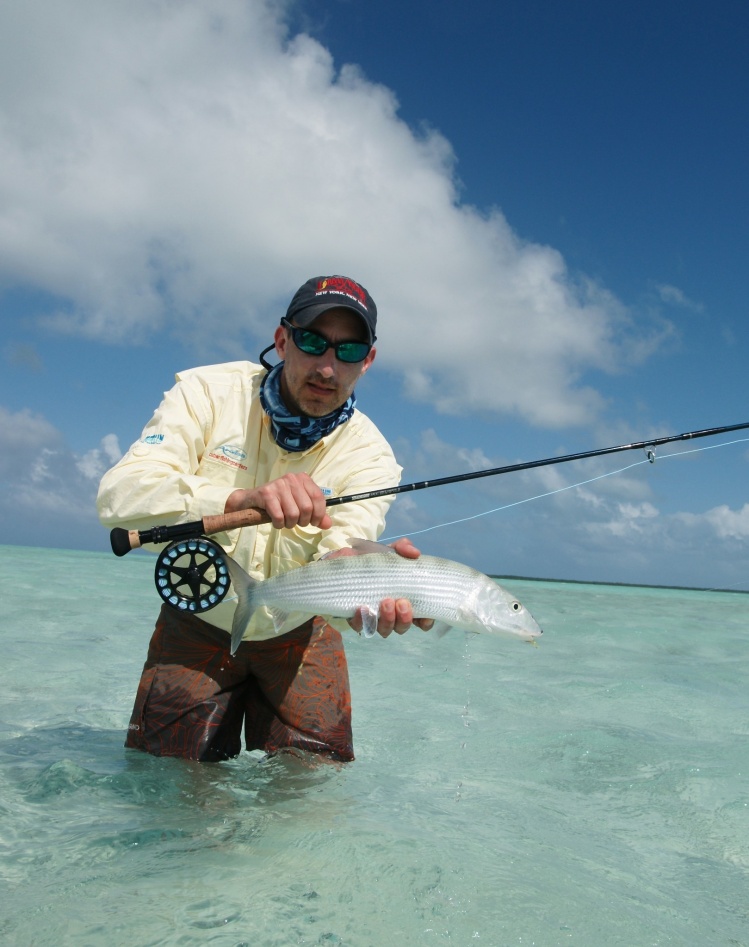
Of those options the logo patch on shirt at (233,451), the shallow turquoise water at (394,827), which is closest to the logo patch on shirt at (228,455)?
the logo patch on shirt at (233,451)

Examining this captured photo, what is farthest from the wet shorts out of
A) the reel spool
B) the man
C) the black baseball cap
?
the black baseball cap

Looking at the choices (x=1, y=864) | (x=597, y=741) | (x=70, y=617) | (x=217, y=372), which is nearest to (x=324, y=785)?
(x=1, y=864)

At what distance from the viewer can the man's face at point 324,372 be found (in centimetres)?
335

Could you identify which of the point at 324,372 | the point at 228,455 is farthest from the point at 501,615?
the point at 228,455

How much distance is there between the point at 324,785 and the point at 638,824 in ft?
4.50

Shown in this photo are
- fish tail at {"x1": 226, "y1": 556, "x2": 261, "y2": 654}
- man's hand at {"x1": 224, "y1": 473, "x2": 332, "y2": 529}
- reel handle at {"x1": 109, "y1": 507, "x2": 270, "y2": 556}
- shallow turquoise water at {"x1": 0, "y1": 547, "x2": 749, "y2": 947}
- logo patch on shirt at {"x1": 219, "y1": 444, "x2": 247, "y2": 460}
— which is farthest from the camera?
logo patch on shirt at {"x1": 219, "y1": 444, "x2": 247, "y2": 460}

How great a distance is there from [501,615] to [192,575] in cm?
124

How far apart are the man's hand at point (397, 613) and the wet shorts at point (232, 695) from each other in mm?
471

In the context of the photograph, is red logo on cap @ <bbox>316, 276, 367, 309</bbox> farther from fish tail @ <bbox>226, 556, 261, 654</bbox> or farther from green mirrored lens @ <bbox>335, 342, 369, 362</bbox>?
fish tail @ <bbox>226, 556, 261, 654</bbox>

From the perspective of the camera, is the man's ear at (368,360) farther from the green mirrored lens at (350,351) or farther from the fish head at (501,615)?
the fish head at (501,615)

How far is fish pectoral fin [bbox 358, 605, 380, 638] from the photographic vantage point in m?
3.07

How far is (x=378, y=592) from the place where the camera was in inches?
122

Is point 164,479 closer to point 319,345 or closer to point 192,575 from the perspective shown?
point 192,575

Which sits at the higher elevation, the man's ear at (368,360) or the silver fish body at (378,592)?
the man's ear at (368,360)
